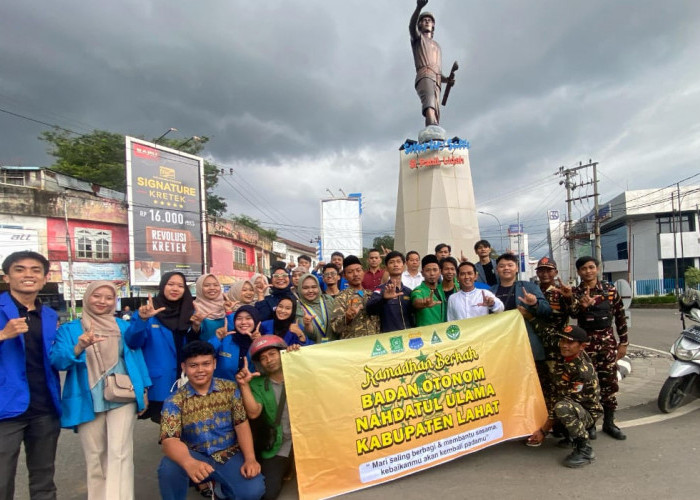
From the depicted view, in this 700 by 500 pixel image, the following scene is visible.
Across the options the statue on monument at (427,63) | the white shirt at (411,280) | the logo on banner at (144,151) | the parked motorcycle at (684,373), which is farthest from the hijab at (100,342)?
the logo on banner at (144,151)

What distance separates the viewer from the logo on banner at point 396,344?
312 cm

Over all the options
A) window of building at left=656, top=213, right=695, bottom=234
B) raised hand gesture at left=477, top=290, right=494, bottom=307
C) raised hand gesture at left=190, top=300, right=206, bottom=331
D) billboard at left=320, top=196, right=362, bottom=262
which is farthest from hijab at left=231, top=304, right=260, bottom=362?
window of building at left=656, top=213, right=695, bottom=234

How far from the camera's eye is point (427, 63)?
10.8 m

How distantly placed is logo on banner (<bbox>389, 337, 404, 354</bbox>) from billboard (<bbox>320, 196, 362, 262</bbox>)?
3398 cm

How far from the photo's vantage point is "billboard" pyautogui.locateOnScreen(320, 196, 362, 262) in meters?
37.4

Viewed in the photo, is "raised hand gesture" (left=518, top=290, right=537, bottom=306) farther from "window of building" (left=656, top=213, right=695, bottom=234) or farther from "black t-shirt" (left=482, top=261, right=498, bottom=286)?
"window of building" (left=656, top=213, right=695, bottom=234)

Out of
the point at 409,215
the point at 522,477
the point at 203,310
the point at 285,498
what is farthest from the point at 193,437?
the point at 409,215

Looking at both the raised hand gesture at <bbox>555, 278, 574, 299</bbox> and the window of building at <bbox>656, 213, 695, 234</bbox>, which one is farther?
the window of building at <bbox>656, 213, 695, 234</bbox>

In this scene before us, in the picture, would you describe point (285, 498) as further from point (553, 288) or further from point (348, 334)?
point (553, 288)

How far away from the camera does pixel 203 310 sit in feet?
11.9

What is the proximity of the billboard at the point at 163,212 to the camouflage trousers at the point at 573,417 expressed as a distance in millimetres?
20743

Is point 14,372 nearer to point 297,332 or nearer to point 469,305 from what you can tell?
point 297,332

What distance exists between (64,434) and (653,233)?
36.5m

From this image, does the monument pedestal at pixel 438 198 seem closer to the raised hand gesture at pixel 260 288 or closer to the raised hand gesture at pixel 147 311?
the raised hand gesture at pixel 260 288
